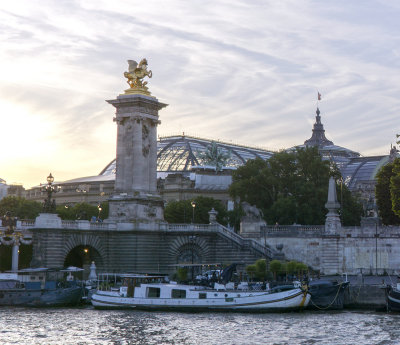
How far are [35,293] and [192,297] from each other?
15.3m

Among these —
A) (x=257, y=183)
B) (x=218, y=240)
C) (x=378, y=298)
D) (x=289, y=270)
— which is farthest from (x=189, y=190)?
(x=378, y=298)

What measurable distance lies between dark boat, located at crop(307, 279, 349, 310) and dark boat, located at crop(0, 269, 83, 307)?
72.7 ft

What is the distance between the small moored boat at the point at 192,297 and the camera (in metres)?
83.6

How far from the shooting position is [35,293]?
291 feet

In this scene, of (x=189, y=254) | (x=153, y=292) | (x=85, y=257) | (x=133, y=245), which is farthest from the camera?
(x=189, y=254)

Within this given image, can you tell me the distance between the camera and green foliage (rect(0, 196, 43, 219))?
500ft

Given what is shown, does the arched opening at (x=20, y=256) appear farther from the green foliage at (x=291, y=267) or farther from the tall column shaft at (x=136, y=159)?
the green foliage at (x=291, y=267)

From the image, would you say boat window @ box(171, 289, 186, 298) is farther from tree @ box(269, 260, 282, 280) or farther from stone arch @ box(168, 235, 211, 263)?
stone arch @ box(168, 235, 211, 263)

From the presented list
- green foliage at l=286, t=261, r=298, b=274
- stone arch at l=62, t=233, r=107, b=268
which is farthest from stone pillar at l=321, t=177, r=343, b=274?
stone arch at l=62, t=233, r=107, b=268

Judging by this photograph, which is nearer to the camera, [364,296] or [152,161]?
[364,296]

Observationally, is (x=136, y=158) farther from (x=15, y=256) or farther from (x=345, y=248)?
(x=345, y=248)

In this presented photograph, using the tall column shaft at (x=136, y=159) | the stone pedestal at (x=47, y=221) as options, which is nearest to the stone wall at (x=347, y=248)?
the tall column shaft at (x=136, y=159)

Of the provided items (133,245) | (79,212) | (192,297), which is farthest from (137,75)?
(79,212)

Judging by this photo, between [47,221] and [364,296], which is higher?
[47,221]
